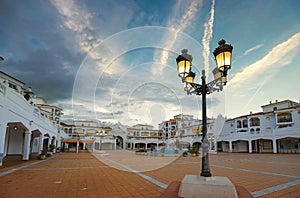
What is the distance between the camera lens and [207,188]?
157 inches

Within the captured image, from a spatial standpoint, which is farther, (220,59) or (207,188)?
(220,59)

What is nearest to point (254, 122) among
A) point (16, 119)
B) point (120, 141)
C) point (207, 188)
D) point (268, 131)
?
point (268, 131)

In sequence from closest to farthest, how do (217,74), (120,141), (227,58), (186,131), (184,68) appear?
(227,58) → (184,68) → (217,74) → (186,131) → (120,141)

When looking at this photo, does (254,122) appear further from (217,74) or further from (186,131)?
(217,74)

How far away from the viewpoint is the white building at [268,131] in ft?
91.7

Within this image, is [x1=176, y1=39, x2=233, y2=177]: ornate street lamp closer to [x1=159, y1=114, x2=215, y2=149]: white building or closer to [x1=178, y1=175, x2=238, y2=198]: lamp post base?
[x1=178, y1=175, x2=238, y2=198]: lamp post base

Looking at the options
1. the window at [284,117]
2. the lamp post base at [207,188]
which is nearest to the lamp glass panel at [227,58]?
the lamp post base at [207,188]

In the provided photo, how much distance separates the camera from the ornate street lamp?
4.29 metres

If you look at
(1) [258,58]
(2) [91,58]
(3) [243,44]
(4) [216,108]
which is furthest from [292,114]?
(2) [91,58]

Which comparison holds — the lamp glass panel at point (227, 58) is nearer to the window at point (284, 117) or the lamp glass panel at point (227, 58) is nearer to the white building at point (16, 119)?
the white building at point (16, 119)

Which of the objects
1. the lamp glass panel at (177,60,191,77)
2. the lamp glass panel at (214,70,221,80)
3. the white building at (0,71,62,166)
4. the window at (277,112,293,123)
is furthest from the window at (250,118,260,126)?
the lamp glass panel at (177,60,191,77)

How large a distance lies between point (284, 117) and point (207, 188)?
121 ft

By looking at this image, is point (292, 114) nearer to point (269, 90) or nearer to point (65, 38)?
point (269, 90)

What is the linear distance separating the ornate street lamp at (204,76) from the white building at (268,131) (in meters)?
26.9
